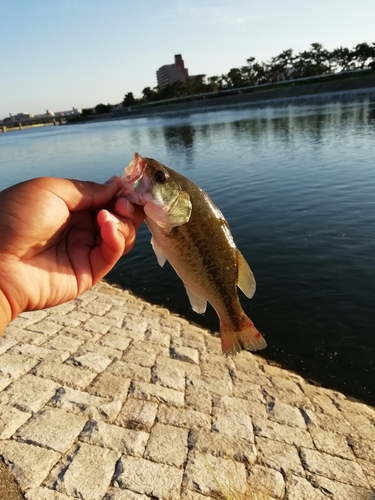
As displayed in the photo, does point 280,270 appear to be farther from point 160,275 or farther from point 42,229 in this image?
point 42,229

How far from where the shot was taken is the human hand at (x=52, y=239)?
324cm

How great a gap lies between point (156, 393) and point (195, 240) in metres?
3.80

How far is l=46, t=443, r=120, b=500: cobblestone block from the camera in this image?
438 cm

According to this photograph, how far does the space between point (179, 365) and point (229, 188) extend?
17010 millimetres

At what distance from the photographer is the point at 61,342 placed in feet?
25.0

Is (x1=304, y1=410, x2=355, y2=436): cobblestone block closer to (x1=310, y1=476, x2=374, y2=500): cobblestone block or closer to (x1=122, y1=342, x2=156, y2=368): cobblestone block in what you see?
(x1=310, y1=476, x2=374, y2=500): cobblestone block

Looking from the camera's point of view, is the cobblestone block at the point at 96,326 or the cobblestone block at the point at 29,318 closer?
the cobblestone block at the point at 29,318

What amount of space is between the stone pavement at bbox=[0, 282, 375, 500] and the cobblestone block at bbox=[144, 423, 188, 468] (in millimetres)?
15

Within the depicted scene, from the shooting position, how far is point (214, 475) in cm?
485

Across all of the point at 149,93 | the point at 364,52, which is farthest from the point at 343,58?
the point at 149,93

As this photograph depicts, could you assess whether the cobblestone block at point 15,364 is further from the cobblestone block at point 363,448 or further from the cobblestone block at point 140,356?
the cobblestone block at point 363,448

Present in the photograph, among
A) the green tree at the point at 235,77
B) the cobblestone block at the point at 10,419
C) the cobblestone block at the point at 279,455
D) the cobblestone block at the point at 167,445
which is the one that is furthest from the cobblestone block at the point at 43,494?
the green tree at the point at 235,77

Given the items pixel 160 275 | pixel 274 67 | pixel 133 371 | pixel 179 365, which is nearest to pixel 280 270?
pixel 160 275

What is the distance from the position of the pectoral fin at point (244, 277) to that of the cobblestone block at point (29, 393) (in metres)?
3.79
